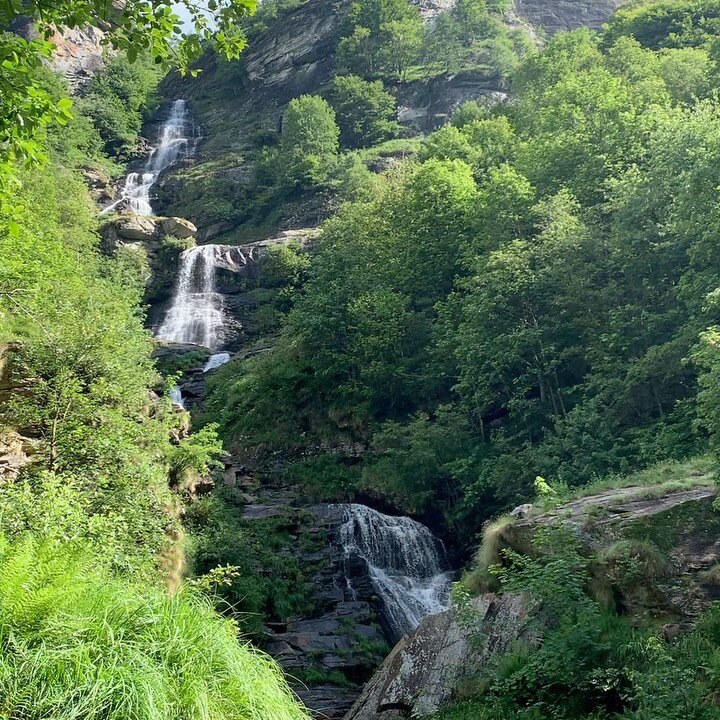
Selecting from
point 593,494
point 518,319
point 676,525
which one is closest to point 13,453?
point 593,494

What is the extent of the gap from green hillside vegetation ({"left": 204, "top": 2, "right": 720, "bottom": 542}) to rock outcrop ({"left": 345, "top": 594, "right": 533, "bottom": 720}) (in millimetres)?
4189

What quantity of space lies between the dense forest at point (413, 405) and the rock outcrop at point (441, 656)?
0.11 metres

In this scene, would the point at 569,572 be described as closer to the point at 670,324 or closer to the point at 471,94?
the point at 670,324

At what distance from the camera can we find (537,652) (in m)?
8.11

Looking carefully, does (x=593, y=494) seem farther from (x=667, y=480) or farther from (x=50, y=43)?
(x=50, y=43)

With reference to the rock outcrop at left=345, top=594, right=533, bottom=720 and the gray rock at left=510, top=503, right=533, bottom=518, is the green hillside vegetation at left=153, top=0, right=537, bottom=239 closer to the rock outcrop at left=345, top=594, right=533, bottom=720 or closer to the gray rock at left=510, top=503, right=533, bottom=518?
the gray rock at left=510, top=503, right=533, bottom=518

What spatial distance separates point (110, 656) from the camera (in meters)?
3.54

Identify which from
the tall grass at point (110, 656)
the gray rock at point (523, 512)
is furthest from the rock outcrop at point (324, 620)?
→ the tall grass at point (110, 656)

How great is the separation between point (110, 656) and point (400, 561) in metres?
15.6

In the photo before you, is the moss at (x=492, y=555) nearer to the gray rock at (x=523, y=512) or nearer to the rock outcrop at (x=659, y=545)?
the gray rock at (x=523, y=512)

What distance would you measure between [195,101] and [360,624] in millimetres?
65100

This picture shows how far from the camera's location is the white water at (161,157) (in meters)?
49.5

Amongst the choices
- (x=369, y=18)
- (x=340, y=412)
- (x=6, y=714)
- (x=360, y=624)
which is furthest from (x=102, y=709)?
(x=369, y=18)

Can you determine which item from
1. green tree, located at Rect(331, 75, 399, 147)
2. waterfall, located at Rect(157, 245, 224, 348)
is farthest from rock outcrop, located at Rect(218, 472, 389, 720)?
green tree, located at Rect(331, 75, 399, 147)
